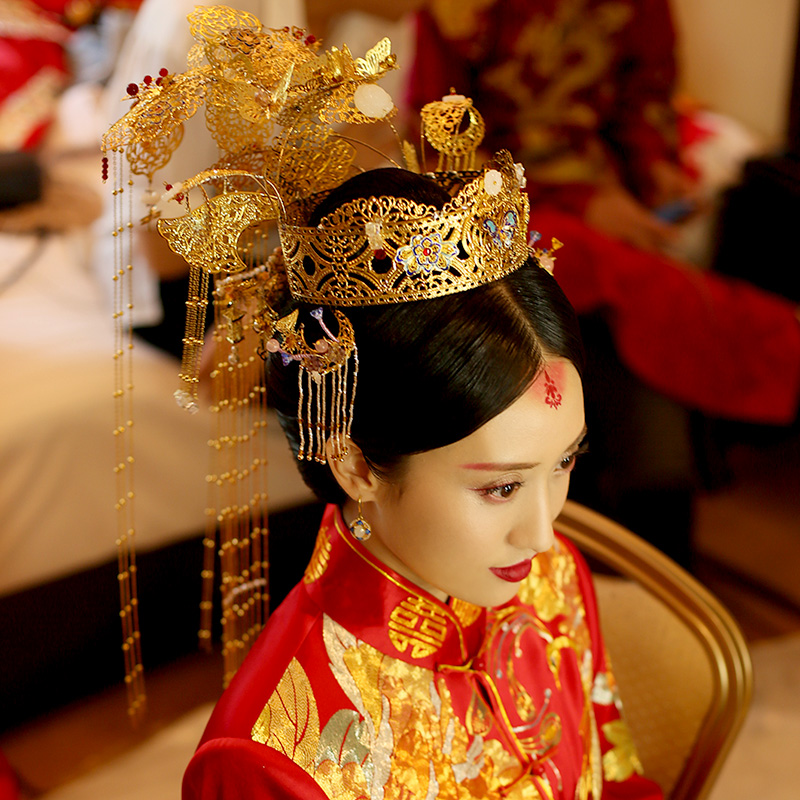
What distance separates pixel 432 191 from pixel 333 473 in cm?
27

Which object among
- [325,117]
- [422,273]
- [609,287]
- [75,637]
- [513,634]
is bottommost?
[75,637]

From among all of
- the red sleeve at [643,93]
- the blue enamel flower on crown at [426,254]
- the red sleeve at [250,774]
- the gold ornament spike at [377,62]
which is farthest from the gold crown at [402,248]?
the red sleeve at [643,93]

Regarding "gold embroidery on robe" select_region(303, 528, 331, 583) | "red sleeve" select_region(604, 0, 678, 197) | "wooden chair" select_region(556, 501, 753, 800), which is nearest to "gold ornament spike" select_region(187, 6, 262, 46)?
"gold embroidery on robe" select_region(303, 528, 331, 583)

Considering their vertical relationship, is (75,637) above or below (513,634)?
below

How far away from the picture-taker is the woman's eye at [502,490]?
2.43 ft

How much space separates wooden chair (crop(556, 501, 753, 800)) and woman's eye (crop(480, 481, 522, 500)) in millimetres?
475

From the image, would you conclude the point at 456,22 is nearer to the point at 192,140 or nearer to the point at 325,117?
the point at 192,140

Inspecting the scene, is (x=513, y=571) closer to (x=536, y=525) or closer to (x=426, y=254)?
(x=536, y=525)

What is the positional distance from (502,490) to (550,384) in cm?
10

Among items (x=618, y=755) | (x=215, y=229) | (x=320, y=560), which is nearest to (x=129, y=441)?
(x=320, y=560)

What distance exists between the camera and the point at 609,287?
1.91 m

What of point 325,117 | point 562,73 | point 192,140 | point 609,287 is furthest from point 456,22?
point 325,117

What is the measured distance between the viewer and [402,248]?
0.69 metres

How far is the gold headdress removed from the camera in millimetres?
691
